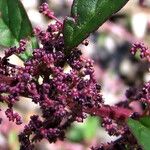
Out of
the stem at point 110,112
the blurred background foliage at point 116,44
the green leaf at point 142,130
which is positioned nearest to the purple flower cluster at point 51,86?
the stem at point 110,112

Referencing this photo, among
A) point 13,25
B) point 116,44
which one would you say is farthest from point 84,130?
point 13,25

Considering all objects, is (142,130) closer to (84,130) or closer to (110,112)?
(110,112)

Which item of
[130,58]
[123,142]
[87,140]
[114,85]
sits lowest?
[123,142]

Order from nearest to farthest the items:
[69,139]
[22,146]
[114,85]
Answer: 1. [22,146]
2. [69,139]
3. [114,85]

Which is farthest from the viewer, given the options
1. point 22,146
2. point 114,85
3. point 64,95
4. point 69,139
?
point 114,85

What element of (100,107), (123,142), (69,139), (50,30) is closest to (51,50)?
(50,30)

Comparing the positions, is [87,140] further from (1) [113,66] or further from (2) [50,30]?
(2) [50,30]

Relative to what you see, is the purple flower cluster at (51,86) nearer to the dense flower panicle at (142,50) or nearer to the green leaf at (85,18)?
the green leaf at (85,18)
